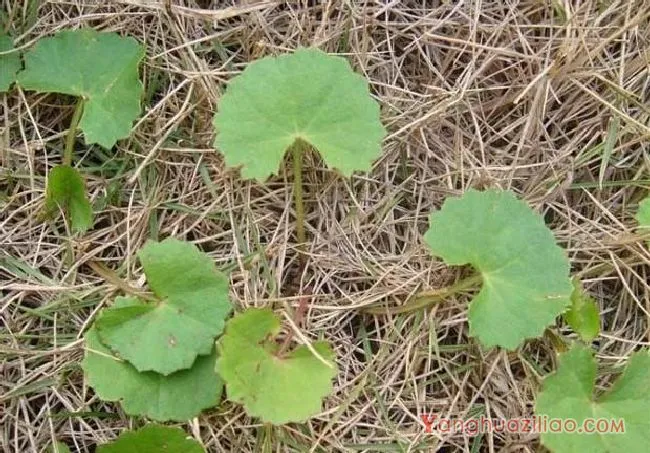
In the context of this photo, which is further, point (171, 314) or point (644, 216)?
point (644, 216)

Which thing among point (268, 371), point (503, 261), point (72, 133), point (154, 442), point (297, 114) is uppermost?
point (297, 114)

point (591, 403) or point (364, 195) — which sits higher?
point (364, 195)

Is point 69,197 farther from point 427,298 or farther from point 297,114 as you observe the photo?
point 427,298

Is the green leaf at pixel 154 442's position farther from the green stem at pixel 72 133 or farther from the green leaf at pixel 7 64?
the green leaf at pixel 7 64

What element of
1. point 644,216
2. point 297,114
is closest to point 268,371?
point 297,114

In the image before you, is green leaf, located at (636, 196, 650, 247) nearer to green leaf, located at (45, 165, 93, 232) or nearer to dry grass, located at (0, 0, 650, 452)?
dry grass, located at (0, 0, 650, 452)

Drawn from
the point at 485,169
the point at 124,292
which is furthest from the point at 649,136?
the point at 124,292

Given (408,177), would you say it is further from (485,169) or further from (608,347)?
(608,347)
